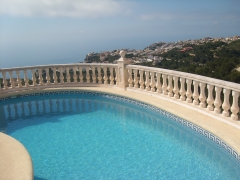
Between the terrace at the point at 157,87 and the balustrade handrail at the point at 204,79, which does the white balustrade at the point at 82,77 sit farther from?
the balustrade handrail at the point at 204,79

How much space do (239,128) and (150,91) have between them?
4266mm

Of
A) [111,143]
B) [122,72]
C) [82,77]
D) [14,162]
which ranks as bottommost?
[111,143]

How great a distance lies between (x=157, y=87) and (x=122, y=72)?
2.05m

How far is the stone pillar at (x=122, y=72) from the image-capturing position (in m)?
10.5

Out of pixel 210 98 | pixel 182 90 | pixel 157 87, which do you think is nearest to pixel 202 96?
pixel 210 98

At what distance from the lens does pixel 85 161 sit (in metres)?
5.90

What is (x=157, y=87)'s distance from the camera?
30.4ft

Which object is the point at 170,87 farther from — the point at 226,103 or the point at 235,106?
the point at 235,106

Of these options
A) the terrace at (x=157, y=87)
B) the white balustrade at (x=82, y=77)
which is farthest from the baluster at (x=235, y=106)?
the white balustrade at (x=82, y=77)

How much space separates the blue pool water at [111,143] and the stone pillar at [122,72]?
0.74 metres

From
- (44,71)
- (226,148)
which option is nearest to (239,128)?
(226,148)

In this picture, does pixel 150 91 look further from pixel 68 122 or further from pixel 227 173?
pixel 227 173

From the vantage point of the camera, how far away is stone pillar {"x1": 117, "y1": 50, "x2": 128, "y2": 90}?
34.6 feet

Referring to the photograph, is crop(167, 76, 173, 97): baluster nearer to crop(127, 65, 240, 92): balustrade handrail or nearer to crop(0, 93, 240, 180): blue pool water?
crop(127, 65, 240, 92): balustrade handrail
